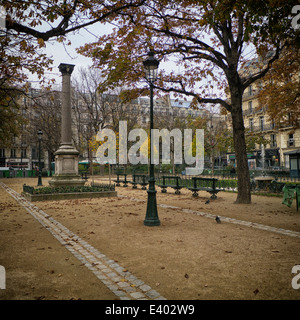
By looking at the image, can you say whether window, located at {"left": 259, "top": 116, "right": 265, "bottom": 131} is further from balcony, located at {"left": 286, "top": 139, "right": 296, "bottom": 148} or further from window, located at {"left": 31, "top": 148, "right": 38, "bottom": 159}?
window, located at {"left": 31, "top": 148, "right": 38, "bottom": 159}

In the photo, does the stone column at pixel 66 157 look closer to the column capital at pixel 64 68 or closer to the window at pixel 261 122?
the column capital at pixel 64 68

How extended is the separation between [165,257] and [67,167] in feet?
46.4

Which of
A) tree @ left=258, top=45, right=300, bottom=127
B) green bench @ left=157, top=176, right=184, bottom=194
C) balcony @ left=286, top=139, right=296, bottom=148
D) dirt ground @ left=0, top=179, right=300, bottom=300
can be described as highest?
tree @ left=258, top=45, right=300, bottom=127

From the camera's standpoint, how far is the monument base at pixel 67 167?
688 inches

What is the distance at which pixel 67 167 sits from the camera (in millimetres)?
17781

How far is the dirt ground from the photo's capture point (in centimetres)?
358

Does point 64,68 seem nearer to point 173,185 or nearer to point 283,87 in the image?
point 173,185

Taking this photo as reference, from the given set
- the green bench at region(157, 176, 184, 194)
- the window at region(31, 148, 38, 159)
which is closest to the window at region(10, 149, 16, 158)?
the window at region(31, 148, 38, 159)

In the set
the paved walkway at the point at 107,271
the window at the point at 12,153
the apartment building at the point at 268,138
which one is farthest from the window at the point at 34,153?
the paved walkway at the point at 107,271

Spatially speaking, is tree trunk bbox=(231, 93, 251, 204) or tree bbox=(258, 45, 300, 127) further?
tree bbox=(258, 45, 300, 127)

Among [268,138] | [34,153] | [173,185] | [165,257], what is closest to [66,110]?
[173,185]

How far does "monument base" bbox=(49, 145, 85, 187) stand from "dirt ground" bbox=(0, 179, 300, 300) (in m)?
8.83

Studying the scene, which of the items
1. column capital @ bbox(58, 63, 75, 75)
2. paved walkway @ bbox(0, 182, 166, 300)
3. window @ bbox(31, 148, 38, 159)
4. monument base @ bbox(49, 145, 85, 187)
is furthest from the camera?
window @ bbox(31, 148, 38, 159)
